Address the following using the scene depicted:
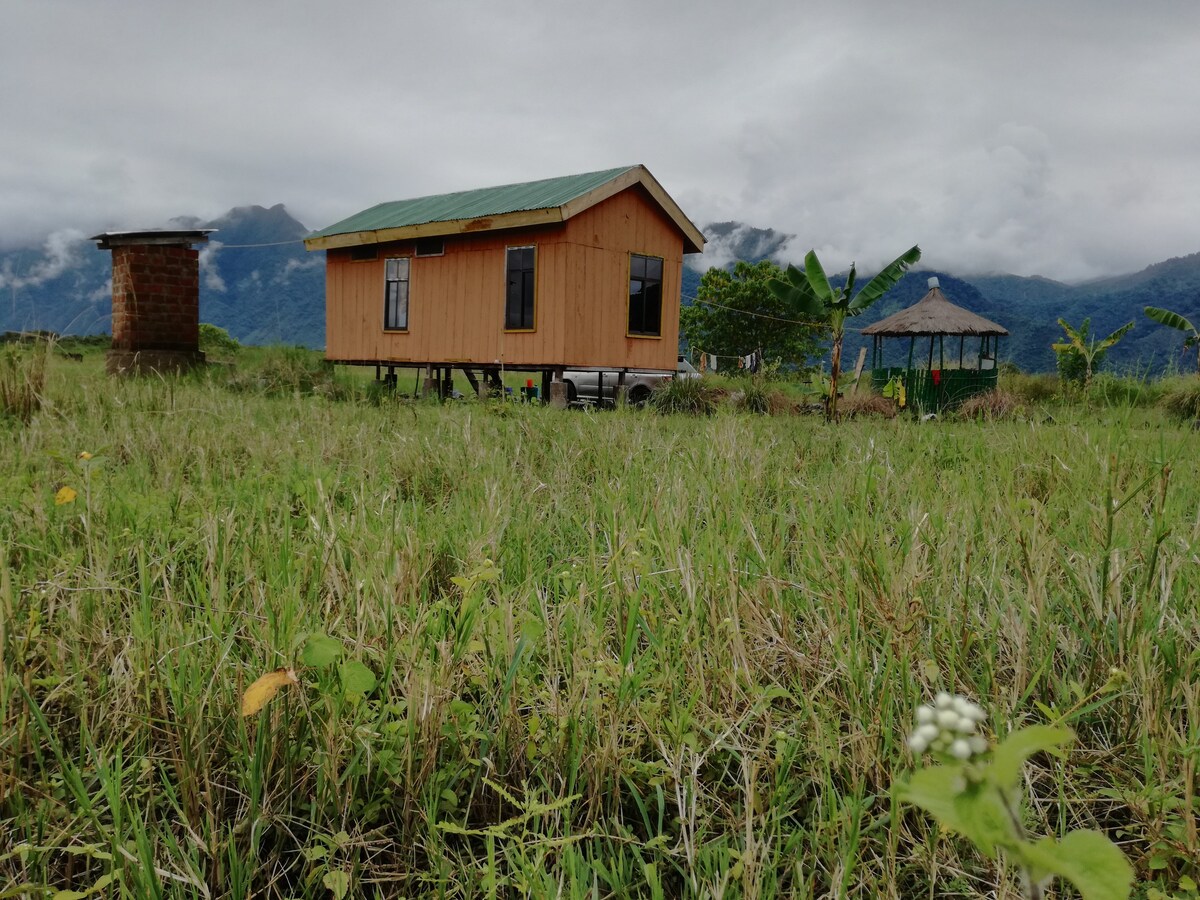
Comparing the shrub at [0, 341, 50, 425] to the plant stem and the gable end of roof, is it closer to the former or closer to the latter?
the plant stem

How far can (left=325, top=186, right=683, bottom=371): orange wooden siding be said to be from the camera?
13.9 metres

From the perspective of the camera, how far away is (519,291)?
569 inches

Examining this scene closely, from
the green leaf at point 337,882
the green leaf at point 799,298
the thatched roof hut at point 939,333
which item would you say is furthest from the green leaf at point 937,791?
the thatched roof hut at point 939,333

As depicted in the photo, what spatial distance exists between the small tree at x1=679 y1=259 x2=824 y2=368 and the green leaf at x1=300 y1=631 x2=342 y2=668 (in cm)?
5879

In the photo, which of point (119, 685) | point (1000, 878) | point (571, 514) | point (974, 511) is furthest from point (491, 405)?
point (1000, 878)

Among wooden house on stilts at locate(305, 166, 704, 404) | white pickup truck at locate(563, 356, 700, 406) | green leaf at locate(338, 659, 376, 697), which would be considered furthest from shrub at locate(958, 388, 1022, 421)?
green leaf at locate(338, 659, 376, 697)

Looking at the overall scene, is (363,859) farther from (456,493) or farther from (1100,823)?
(456,493)

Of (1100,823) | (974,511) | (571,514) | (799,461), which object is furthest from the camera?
(799,461)

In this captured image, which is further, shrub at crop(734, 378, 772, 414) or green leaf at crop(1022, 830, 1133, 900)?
shrub at crop(734, 378, 772, 414)

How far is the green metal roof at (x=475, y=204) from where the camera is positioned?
14219mm

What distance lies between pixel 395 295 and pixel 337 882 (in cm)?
1627

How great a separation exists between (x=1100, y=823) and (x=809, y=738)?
52 centimetres

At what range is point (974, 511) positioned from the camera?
112 inches

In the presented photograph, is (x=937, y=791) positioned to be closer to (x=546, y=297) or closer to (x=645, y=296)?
(x=546, y=297)
